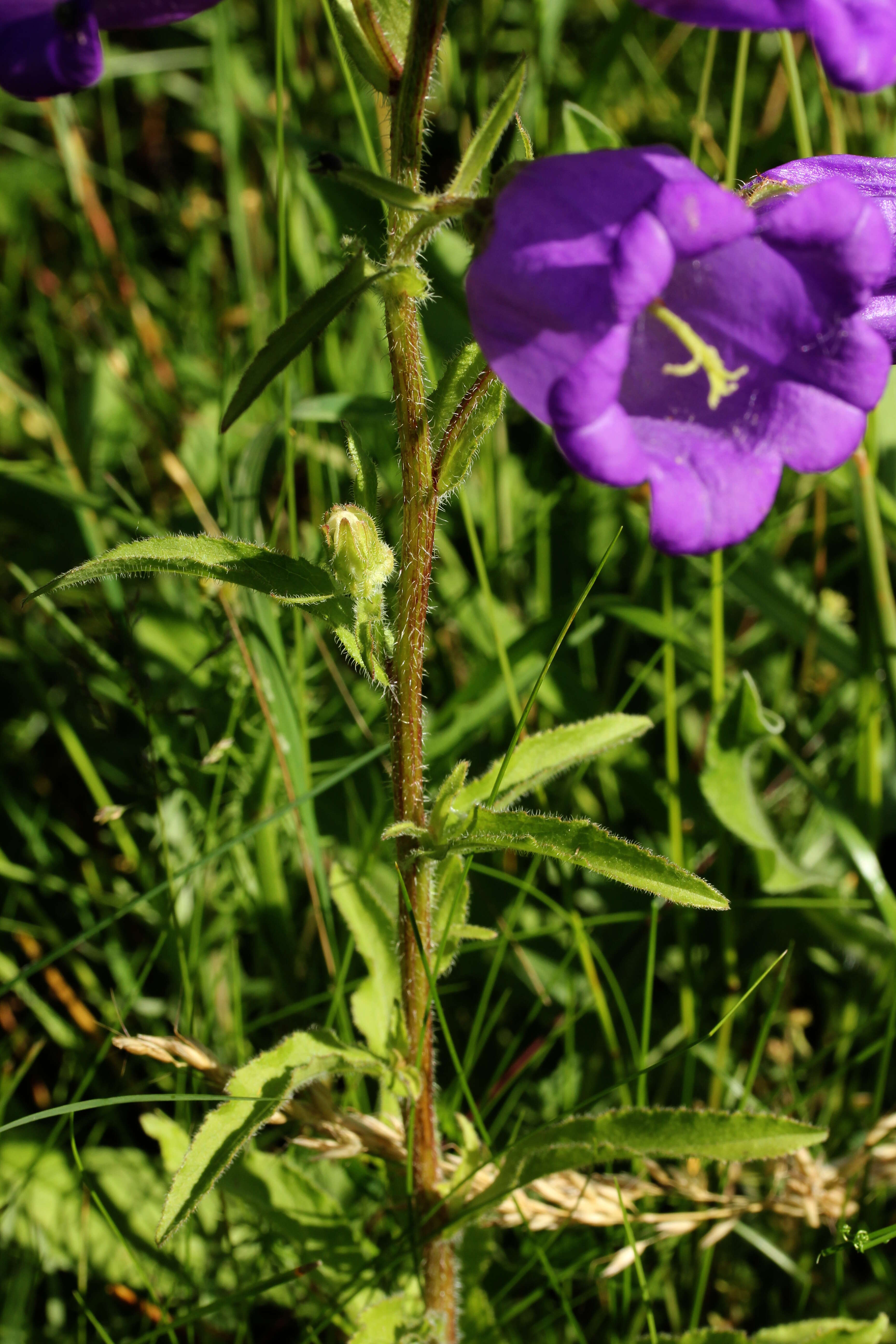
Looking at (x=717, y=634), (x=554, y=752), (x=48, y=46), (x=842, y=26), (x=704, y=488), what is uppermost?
(x=48, y=46)

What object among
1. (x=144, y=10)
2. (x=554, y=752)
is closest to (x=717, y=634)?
(x=554, y=752)

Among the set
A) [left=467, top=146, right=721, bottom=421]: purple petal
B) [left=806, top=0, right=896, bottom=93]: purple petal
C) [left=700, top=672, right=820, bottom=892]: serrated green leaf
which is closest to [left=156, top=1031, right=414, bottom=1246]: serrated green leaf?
[left=700, top=672, right=820, bottom=892]: serrated green leaf

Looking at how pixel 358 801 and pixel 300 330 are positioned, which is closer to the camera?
pixel 300 330

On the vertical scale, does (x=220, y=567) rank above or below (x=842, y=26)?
below

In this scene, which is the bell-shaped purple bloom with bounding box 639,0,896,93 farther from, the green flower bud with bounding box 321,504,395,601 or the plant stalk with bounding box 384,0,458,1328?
the green flower bud with bounding box 321,504,395,601

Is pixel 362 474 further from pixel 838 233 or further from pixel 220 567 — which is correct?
pixel 838 233

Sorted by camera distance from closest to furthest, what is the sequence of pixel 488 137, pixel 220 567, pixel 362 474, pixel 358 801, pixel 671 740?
1. pixel 488 137
2. pixel 220 567
3. pixel 362 474
4. pixel 671 740
5. pixel 358 801

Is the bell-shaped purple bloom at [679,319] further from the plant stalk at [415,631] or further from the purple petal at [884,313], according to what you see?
the purple petal at [884,313]
